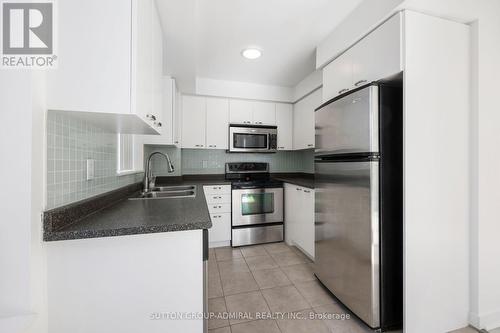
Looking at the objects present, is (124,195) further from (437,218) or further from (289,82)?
(289,82)

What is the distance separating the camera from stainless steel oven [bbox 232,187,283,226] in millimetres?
2842

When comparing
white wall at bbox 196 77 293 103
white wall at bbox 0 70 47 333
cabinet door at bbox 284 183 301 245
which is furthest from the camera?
white wall at bbox 196 77 293 103

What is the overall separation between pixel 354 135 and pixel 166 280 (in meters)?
1.46

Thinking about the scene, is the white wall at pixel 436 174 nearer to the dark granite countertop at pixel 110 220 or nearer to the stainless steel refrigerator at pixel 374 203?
the stainless steel refrigerator at pixel 374 203

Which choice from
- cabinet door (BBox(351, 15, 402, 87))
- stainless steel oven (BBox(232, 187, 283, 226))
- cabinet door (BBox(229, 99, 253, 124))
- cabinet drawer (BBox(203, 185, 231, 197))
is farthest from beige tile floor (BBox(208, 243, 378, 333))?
cabinet door (BBox(229, 99, 253, 124))

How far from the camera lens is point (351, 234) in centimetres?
148

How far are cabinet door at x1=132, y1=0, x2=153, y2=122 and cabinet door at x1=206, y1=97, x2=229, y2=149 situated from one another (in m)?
1.90

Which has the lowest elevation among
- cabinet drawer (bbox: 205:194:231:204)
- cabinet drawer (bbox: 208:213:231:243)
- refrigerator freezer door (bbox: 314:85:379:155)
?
cabinet drawer (bbox: 208:213:231:243)

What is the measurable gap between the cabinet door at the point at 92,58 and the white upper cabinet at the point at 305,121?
234 cm

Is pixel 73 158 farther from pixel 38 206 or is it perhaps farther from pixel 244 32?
pixel 244 32

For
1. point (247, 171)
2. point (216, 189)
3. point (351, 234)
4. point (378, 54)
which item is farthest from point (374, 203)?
point (247, 171)

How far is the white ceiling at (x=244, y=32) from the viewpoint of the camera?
1543 millimetres

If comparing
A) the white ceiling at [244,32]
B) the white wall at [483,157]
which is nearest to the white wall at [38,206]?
the white ceiling at [244,32]

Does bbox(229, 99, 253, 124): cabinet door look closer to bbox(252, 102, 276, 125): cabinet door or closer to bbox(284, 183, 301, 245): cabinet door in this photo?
bbox(252, 102, 276, 125): cabinet door
